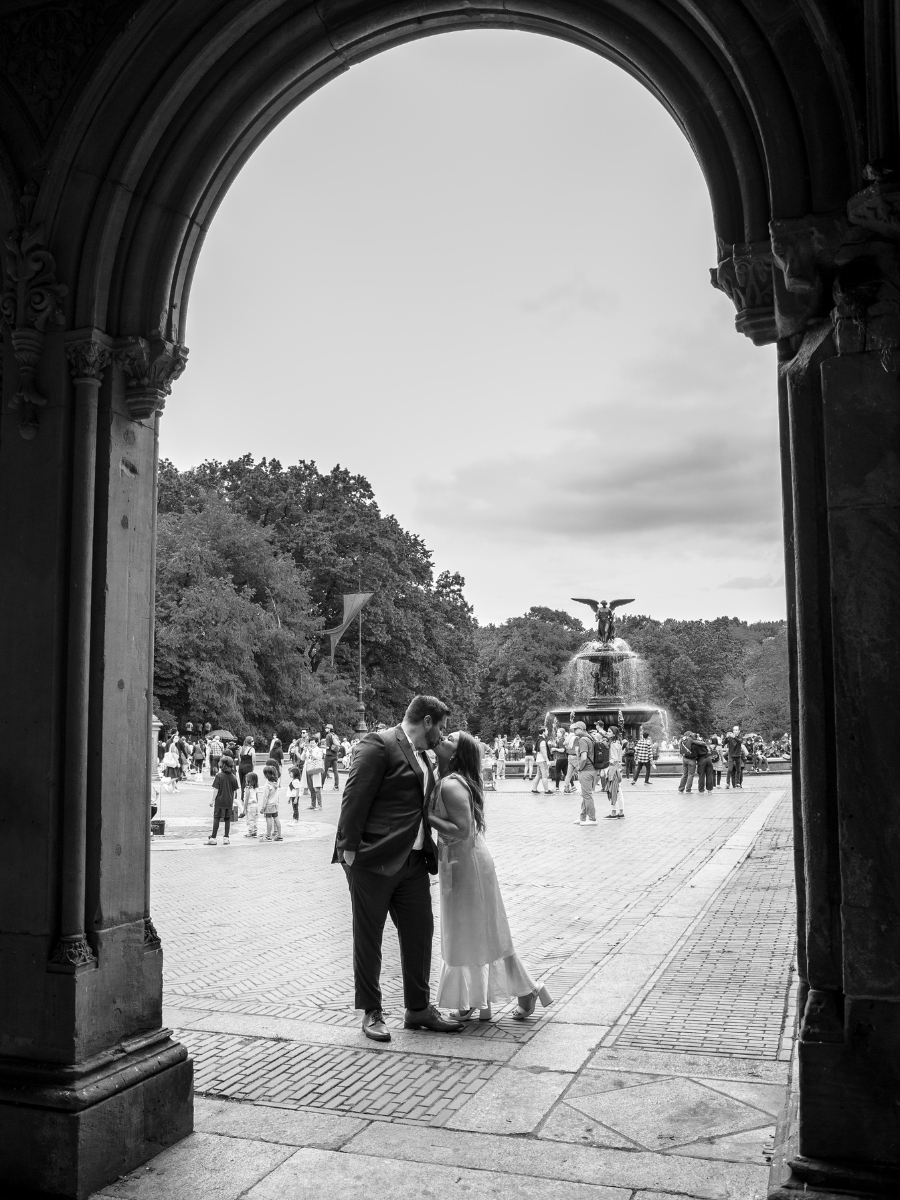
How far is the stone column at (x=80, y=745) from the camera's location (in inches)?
161

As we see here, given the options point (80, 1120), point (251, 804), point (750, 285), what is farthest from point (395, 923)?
point (251, 804)

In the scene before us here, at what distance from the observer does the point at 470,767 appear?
639 cm

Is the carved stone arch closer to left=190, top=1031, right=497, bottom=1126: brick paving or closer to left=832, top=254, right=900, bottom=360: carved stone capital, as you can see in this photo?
left=832, top=254, right=900, bottom=360: carved stone capital

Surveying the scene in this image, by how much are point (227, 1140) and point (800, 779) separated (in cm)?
276

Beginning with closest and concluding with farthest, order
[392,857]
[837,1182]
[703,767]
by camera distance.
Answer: [837,1182], [392,857], [703,767]

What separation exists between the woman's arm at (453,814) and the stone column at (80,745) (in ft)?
6.80

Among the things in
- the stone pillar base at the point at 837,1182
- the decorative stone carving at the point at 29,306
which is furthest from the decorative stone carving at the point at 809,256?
the decorative stone carving at the point at 29,306

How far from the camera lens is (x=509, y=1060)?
17.7 ft

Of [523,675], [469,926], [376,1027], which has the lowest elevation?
[376,1027]

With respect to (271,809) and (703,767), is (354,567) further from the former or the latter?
(271,809)

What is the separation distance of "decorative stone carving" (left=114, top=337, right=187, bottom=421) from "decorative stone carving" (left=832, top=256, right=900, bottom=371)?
276 centimetres

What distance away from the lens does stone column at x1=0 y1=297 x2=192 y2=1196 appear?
4078 millimetres

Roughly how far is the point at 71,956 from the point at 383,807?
7.35ft

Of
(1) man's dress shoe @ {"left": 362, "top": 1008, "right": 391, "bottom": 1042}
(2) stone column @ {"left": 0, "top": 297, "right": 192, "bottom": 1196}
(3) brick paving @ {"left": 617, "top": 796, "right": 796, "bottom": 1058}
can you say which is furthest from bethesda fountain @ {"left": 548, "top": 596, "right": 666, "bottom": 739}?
(2) stone column @ {"left": 0, "top": 297, "right": 192, "bottom": 1196}
